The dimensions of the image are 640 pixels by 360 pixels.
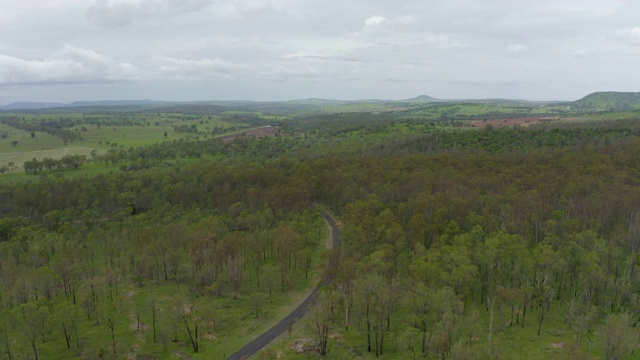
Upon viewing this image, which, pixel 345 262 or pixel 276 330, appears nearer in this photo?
pixel 276 330

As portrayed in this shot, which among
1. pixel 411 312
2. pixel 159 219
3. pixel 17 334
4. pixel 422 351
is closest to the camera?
pixel 422 351

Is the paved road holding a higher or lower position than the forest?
lower

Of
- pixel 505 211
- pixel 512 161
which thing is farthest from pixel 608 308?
pixel 512 161

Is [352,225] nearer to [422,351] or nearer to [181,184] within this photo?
[422,351]

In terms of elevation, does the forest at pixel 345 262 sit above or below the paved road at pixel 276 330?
above

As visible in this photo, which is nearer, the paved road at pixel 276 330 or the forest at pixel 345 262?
the paved road at pixel 276 330

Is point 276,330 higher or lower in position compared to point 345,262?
lower

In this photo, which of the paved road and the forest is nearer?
the paved road

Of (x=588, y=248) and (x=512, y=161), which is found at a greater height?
(x=512, y=161)
